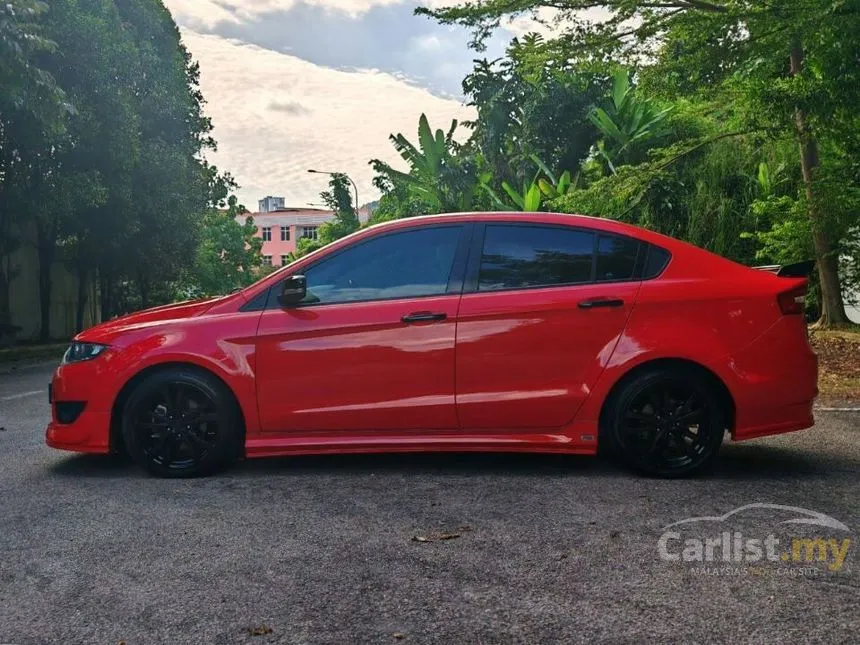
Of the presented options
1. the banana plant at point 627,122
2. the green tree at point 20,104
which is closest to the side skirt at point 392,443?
the green tree at point 20,104

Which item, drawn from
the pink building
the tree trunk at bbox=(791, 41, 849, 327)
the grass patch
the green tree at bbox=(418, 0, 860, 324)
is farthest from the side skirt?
the pink building

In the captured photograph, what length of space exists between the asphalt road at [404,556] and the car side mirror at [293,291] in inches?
41.8

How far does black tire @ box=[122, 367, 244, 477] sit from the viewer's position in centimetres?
508

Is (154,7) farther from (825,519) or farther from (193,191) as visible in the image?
(825,519)

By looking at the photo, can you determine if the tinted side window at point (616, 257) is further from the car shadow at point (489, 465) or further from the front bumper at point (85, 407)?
the front bumper at point (85, 407)

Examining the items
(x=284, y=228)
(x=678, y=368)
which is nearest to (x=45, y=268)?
(x=678, y=368)

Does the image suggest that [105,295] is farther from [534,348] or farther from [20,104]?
[534,348]

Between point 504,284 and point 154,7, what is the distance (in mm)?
22119

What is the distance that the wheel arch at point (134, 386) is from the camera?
5105 millimetres

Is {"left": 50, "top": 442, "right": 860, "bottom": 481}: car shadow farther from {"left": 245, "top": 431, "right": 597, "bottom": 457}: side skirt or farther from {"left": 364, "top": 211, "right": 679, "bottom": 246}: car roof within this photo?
{"left": 364, "top": 211, "right": 679, "bottom": 246}: car roof

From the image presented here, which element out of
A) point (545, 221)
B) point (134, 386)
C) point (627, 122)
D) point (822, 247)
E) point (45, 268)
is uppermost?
point (627, 122)

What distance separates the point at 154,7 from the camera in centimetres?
2386

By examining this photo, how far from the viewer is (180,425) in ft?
16.8

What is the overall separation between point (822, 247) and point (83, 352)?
12.7m
